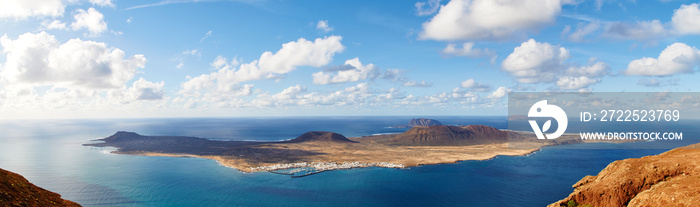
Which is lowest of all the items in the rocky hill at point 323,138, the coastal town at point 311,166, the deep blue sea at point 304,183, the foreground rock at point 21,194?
the deep blue sea at point 304,183

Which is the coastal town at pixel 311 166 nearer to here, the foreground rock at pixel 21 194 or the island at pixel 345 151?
the island at pixel 345 151

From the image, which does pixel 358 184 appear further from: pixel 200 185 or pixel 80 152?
pixel 80 152

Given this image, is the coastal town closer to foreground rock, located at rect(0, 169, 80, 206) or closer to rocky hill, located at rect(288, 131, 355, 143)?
rocky hill, located at rect(288, 131, 355, 143)

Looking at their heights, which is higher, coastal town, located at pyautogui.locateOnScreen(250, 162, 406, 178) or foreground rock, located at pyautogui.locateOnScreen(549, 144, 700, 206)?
foreground rock, located at pyautogui.locateOnScreen(549, 144, 700, 206)

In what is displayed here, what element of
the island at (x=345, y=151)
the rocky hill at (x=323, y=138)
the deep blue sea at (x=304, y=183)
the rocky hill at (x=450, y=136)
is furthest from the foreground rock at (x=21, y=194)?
the rocky hill at (x=450, y=136)

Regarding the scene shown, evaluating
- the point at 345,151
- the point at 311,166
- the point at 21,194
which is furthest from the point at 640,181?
the point at 345,151

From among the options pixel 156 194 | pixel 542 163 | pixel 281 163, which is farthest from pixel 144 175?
pixel 542 163

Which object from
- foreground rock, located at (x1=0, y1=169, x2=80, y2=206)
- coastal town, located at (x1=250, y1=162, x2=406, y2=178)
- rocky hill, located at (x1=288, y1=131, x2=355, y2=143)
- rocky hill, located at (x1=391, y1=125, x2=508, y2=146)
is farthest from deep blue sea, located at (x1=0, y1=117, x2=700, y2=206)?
rocky hill, located at (x1=288, y1=131, x2=355, y2=143)
